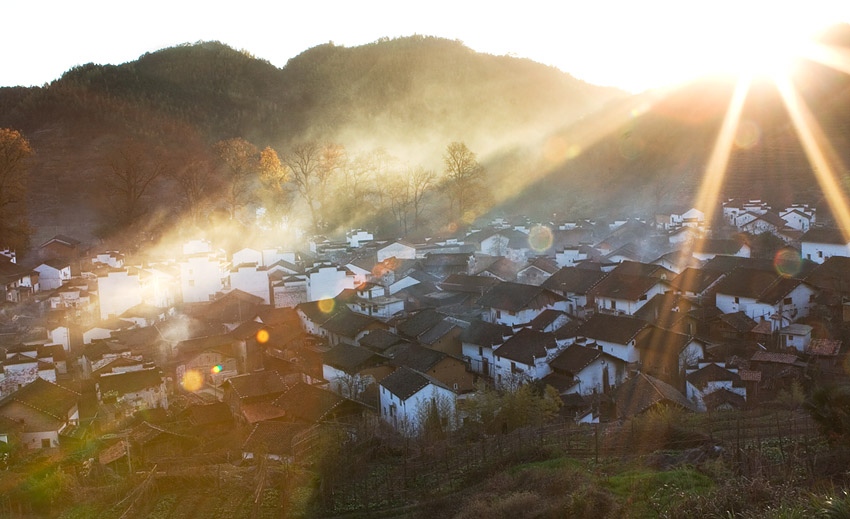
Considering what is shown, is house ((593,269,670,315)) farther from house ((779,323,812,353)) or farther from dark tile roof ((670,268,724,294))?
house ((779,323,812,353))

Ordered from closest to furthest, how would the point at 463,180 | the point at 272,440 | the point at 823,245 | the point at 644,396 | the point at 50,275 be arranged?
the point at 272,440 < the point at 644,396 < the point at 823,245 < the point at 50,275 < the point at 463,180

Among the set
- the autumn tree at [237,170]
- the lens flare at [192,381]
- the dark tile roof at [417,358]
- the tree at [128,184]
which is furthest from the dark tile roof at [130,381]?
the tree at [128,184]

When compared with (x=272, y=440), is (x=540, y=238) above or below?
above

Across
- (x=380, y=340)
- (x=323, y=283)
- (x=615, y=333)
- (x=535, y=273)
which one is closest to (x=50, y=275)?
(x=323, y=283)

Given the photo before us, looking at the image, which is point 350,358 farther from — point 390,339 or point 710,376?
point 710,376

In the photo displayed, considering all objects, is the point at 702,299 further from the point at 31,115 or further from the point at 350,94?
the point at 350,94

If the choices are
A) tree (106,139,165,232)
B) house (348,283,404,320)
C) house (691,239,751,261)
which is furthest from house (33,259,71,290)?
house (691,239,751,261)

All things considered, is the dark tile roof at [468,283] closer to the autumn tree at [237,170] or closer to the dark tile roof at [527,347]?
the dark tile roof at [527,347]
